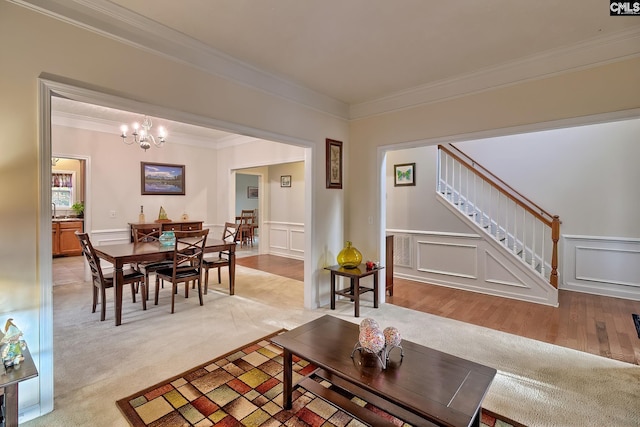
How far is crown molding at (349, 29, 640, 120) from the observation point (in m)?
2.45

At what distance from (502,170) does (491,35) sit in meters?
3.39

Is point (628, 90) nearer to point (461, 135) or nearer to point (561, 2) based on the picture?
point (561, 2)

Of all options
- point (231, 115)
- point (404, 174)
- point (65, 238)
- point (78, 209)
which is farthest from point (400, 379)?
point (78, 209)

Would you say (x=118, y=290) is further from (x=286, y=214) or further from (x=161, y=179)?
(x=286, y=214)

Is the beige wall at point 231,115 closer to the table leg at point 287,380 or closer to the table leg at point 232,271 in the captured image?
the table leg at point 232,271

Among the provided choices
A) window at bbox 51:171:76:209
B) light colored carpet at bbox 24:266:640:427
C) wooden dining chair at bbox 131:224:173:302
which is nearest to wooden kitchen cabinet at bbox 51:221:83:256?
window at bbox 51:171:76:209

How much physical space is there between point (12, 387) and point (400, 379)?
1.92 metres

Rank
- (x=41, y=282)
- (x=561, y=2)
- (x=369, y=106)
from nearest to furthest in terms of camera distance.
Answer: (x=41, y=282), (x=561, y=2), (x=369, y=106)

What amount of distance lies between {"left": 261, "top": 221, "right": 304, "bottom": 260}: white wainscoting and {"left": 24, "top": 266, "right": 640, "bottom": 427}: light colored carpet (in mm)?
3048

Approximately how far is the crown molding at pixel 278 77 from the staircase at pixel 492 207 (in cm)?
184

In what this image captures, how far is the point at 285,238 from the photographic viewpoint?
24.7 ft

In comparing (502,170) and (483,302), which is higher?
(502,170)

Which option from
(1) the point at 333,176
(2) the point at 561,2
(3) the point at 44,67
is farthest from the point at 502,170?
(3) the point at 44,67

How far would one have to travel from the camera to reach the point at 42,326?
1.89 metres
